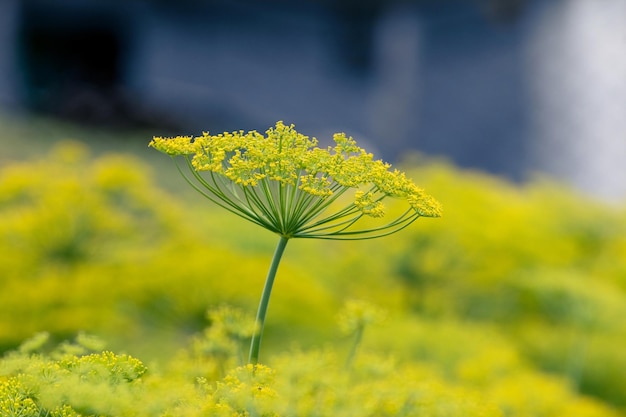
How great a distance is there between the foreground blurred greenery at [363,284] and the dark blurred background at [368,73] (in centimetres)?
605

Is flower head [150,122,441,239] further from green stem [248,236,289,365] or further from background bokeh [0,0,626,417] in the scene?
background bokeh [0,0,626,417]

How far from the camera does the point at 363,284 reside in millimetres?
3998

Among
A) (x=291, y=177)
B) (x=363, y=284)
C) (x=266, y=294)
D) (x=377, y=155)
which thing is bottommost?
(x=266, y=294)

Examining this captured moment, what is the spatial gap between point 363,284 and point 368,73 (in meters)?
7.75

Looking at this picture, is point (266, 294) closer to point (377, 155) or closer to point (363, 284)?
point (363, 284)

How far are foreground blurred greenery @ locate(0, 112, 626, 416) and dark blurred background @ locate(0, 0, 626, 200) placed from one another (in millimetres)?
6049

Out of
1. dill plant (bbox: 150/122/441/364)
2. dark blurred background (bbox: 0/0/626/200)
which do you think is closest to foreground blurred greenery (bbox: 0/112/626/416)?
dill plant (bbox: 150/122/441/364)

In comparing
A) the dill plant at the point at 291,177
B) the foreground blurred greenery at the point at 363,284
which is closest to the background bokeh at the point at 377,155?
the foreground blurred greenery at the point at 363,284

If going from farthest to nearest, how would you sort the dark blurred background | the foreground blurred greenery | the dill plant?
the dark blurred background
the foreground blurred greenery
the dill plant

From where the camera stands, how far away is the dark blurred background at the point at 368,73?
34.6 ft

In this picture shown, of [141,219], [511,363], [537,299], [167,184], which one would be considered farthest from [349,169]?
[167,184]

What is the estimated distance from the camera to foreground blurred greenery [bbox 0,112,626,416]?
9.20ft

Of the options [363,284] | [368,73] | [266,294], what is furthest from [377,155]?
[266,294]

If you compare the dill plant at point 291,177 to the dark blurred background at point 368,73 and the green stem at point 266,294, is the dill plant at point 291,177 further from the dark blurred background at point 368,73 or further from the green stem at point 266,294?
the dark blurred background at point 368,73
